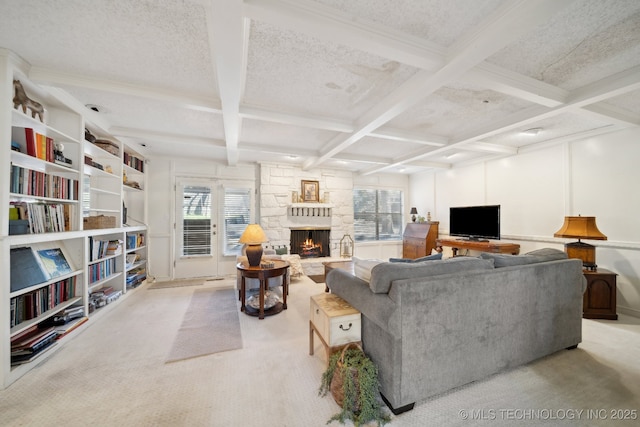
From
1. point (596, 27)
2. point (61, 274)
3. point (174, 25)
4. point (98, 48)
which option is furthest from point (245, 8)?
point (61, 274)

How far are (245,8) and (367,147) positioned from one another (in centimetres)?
321

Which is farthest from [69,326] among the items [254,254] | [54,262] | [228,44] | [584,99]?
[584,99]

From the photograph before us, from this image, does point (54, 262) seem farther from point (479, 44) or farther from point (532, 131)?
point (532, 131)

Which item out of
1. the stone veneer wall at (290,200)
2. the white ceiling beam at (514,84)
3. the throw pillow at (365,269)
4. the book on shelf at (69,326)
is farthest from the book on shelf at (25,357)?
the white ceiling beam at (514,84)

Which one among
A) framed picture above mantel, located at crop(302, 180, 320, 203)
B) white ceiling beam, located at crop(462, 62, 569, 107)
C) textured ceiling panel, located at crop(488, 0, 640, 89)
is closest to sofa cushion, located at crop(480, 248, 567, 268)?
white ceiling beam, located at crop(462, 62, 569, 107)

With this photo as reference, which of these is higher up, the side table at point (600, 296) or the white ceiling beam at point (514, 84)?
the white ceiling beam at point (514, 84)

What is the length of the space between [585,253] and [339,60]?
3.75 metres

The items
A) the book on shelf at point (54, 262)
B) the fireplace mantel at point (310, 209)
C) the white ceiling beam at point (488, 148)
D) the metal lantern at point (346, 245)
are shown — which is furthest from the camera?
the metal lantern at point (346, 245)

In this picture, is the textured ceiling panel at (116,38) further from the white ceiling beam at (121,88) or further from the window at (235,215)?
the window at (235,215)

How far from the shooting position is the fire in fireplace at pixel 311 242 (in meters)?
5.58

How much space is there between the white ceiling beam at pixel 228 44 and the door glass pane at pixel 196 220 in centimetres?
295

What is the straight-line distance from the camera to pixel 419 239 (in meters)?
5.77

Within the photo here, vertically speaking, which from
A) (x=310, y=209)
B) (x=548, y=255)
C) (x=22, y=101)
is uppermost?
(x=22, y=101)

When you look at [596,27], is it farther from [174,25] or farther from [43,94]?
[43,94]
